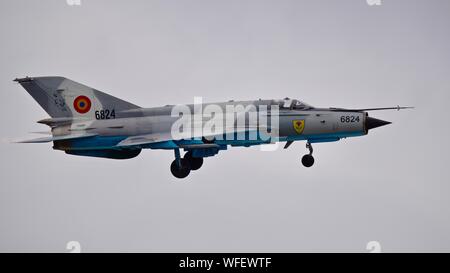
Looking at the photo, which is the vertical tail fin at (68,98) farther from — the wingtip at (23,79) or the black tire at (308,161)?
the black tire at (308,161)

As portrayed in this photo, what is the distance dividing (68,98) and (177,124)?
183 inches

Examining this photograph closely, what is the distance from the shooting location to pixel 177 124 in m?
21.2

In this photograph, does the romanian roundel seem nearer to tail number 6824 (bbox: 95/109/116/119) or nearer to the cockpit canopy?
tail number 6824 (bbox: 95/109/116/119)

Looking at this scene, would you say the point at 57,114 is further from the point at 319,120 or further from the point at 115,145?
the point at 319,120

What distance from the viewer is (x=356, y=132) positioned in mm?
20719

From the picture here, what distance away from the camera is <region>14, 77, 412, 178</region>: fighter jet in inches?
813

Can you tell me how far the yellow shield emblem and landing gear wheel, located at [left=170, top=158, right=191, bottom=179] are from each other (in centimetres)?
447

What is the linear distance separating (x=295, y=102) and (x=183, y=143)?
4.42m

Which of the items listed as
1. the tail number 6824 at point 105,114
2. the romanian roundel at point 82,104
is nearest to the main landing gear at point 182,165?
the tail number 6824 at point 105,114

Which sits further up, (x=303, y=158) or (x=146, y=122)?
(x=146, y=122)

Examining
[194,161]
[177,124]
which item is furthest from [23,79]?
[194,161]

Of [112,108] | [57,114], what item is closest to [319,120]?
[112,108]

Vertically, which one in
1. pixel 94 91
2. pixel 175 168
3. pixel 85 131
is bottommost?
pixel 175 168

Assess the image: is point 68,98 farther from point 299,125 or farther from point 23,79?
point 299,125
